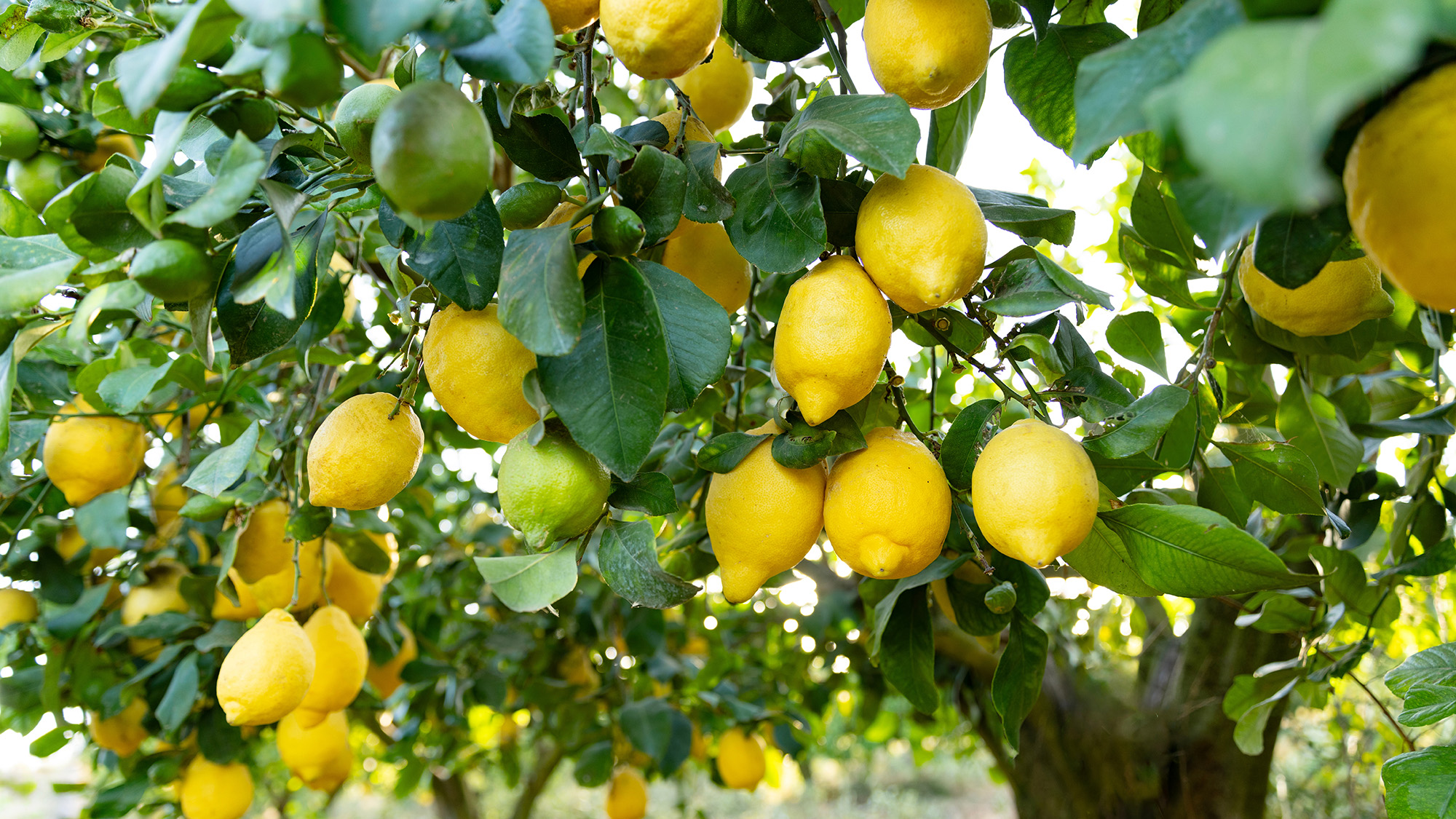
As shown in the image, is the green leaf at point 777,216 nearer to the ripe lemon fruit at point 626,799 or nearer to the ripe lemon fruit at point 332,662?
the ripe lemon fruit at point 332,662

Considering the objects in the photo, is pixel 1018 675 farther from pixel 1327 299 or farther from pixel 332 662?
pixel 332 662

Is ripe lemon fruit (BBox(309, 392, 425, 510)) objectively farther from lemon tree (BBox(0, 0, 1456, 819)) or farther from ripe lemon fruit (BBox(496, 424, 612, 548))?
ripe lemon fruit (BBox(496, 424, 612, 548))

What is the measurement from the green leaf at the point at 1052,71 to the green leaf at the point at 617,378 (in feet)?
1.17

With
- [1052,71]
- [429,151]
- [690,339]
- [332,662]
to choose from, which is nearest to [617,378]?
[690,339]

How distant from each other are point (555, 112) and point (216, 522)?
1.12m

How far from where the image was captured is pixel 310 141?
554 millimetres

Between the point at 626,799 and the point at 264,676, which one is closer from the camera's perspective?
the point at 264,676

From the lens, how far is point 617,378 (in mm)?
497

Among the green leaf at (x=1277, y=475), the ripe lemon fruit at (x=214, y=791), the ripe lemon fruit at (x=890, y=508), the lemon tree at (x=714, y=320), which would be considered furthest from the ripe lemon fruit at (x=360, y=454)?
the ripe lemon fruit at (x=214, y=791)

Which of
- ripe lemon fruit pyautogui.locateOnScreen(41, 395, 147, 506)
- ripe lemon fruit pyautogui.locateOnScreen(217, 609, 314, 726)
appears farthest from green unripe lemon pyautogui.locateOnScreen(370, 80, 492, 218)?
ripe lemon fruit pyautogui.locateOnScreen(41, 395, 147, 506)

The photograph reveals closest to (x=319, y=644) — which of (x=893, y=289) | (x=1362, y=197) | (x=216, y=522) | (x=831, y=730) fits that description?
(x=216, y=522)

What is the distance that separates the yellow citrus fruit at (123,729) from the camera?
4.60 feet

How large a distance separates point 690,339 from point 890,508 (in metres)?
0.18

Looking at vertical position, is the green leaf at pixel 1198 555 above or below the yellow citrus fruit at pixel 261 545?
above
